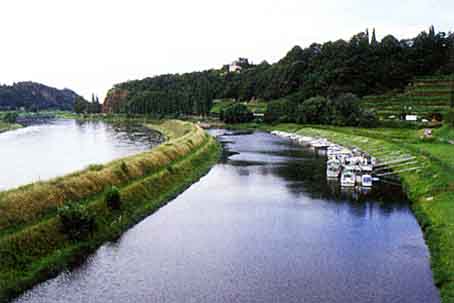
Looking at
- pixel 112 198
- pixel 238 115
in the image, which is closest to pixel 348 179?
pixel 112 198

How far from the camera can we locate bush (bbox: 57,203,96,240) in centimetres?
2269

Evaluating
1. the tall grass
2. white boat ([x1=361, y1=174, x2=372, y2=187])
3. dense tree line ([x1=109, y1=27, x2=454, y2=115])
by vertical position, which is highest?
dense tree line ([x1=109, y1=27, x2=454, y2=115])

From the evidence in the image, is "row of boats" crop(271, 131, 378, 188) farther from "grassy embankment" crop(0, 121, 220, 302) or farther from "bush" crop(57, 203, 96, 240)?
"bush" crop(57, 203, 96, 240)

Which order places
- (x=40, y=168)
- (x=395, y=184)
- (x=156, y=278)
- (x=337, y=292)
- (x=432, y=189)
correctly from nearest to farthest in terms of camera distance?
(x=337, y=292), (x=156, y=278), (x=432, y=189), (x=395, y=184), (x=40, y=168)

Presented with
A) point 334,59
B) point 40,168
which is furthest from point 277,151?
point 334,59

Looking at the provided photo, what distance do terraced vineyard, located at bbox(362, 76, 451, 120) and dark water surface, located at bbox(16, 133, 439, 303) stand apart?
169ft

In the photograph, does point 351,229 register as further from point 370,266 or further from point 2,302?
point 2,302

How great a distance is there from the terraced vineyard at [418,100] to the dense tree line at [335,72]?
25.3ft

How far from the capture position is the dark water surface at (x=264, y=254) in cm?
1820

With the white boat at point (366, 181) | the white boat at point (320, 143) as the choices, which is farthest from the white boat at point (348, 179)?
the white boat at point (320, 143)

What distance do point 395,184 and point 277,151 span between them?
25.7m

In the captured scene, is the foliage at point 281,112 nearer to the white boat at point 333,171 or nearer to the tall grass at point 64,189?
the white boat at point 333,171

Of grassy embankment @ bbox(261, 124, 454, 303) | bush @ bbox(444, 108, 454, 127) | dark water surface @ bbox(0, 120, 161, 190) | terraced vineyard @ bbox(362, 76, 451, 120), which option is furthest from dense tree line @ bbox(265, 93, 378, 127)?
dark water surface @ bbox(0, 120, 161, 190)

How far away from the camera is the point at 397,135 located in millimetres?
64375
